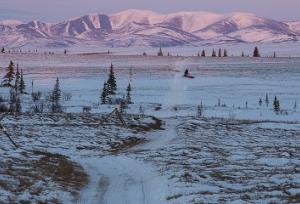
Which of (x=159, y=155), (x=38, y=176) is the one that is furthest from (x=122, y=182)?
(x=159, y=155)

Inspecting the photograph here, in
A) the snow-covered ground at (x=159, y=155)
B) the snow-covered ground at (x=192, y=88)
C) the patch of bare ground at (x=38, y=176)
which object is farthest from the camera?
the snow-covered ground at (x=192, y=88)

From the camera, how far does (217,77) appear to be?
10844 centimetres

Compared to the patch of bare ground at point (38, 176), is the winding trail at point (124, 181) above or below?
below

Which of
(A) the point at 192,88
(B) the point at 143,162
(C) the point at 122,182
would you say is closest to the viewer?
(C) the point at 122,182

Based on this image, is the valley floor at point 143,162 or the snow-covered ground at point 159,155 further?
the snow-covered ground at point 159,155

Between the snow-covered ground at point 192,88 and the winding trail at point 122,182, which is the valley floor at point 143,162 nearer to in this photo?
the winding trail at point 122,182

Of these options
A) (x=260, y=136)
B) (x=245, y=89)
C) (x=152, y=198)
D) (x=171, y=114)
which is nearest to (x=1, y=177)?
(x=152, y=198)

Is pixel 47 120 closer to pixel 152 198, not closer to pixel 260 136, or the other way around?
pixel 260 136

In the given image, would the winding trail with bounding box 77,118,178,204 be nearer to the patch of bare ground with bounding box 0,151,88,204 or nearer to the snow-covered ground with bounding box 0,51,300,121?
the patch of bare ground with bounding box 0,151,88,204

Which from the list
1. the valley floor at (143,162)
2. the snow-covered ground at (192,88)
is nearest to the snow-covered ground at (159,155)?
the valley floor at (143,162)

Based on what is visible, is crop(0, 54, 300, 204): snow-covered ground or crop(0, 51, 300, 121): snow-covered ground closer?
crop(0, 54, 300, 204): snow-covered ground

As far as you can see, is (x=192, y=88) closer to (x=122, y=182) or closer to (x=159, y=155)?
(x=159, y=155)

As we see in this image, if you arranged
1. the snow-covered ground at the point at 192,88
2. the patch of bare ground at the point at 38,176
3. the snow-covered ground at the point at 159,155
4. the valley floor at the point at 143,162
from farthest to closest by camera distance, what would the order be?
1. the snow-covered ground at the point at 192,88
2. the snow-covered ground at the point at 159,155
3. the valley floor at the point at 143,162
4. the patch of bare ground at the point at 38,176

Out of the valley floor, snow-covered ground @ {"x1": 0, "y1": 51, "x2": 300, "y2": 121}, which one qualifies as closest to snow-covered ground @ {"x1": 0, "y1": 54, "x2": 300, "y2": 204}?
the valley floor
